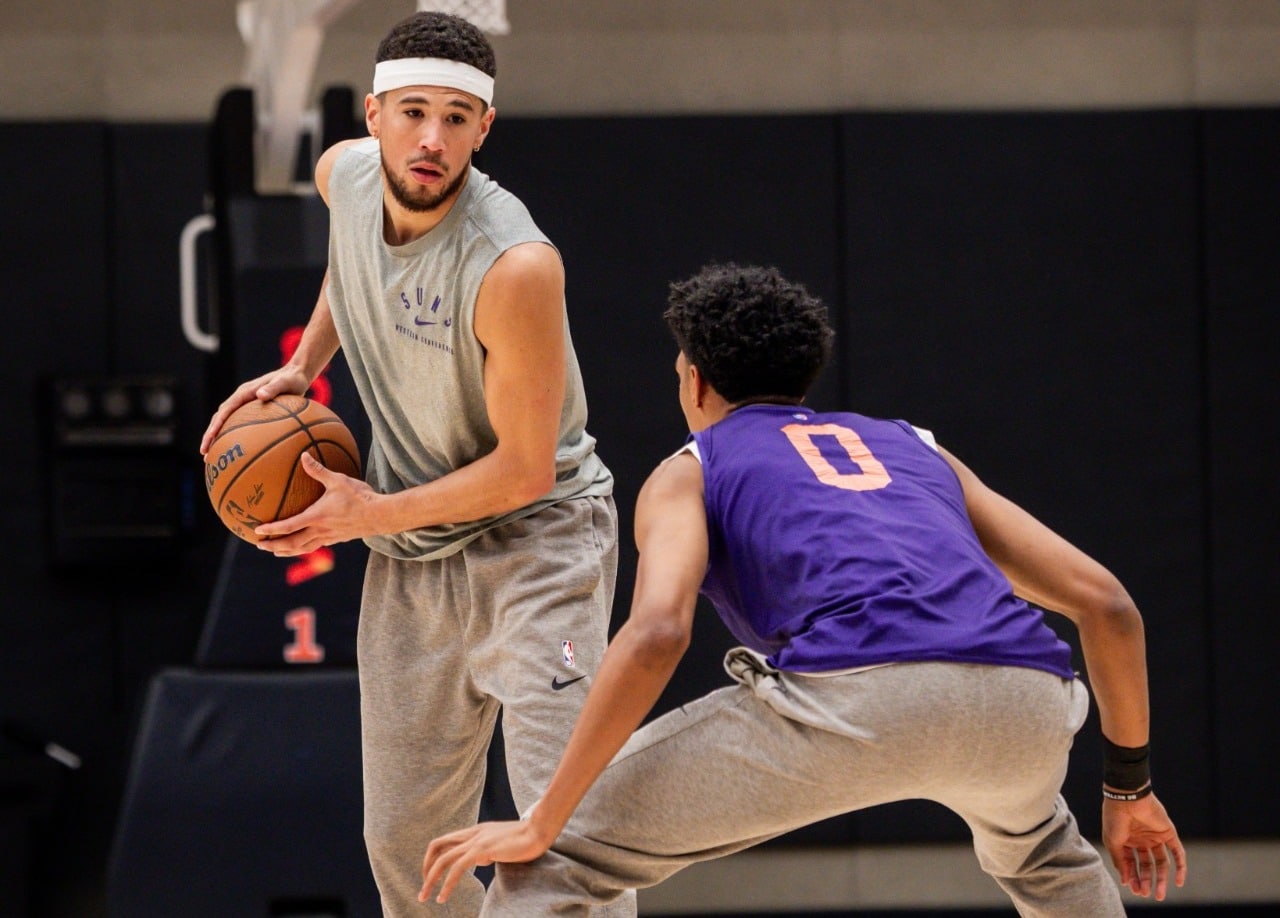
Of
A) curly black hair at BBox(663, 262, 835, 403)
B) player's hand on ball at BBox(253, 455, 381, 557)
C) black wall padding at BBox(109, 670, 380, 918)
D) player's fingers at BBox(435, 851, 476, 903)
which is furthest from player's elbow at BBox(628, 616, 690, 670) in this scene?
black wall padding at BBox(109, 670, 380, 918)

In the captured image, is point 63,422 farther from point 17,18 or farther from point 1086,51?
point 1086,51

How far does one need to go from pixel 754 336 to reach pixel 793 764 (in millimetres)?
646

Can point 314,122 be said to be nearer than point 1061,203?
Yes

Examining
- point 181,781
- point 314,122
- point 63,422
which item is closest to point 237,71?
point 314,122

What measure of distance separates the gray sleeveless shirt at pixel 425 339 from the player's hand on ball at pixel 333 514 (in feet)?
0.36

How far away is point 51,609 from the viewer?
217 inches

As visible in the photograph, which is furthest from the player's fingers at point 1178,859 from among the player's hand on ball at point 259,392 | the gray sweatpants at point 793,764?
the player's hand on ball at point 259,392

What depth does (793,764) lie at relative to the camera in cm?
205

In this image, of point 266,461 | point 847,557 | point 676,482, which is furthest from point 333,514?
point 847,557

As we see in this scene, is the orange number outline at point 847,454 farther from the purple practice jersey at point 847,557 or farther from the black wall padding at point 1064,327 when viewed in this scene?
the black wall padding at point 1064,327

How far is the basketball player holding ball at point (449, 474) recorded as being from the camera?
2490 millimetres

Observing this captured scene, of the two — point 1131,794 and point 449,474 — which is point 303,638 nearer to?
point 449,474

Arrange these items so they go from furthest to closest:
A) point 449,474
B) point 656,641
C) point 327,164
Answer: point 327,164
point 449,474
point 656,641

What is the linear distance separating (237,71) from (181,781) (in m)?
2.68
